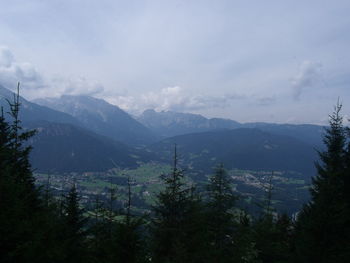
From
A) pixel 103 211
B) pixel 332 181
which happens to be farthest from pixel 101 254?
pixel 332 181

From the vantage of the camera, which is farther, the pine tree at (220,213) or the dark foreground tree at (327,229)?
the pine tree at (220,213)

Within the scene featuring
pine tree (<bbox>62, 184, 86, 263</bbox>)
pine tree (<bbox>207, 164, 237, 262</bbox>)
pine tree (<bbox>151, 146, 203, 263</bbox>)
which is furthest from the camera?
pine tree (<bbox>207, 164, 237, 262</bbox>)

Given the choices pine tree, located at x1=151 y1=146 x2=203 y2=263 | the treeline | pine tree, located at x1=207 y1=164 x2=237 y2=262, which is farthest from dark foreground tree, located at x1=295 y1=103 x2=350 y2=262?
pine tree, located at x1=151 y1=146 x2=203 y2=263

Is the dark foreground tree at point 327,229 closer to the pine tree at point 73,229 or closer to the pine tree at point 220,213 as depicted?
the pine tree at point 220,213

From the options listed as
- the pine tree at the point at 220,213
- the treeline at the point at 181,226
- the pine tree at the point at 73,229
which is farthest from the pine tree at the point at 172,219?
the pine tree at the point at 73,229

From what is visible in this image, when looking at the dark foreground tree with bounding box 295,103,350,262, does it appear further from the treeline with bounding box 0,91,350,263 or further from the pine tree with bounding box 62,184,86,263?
the pine tree with bounding box 62,184,86,263

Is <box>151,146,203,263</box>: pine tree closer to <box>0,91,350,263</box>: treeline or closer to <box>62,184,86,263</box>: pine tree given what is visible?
<box>0,91,350,263</box>: treeline

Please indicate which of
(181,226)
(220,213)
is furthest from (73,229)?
(220,213)

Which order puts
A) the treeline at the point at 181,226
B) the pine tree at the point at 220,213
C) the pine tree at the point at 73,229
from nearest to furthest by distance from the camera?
the treeline at the point at 181,226 < the pine tree at the point at 73,229 < the pine tree at the point at 220,213

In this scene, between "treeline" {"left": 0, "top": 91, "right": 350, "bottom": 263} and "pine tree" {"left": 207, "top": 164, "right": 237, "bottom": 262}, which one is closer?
"treeline" {"left": 0, "top": 91, "right": 350, "bottom": 263}

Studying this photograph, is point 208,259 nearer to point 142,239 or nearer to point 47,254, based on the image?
point 142,239

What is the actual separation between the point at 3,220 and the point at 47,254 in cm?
229

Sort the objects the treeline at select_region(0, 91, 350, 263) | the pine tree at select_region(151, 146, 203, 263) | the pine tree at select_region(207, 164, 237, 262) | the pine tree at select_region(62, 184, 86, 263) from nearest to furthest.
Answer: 1. the treeline at select_region(0, 91, 350, 263)
2. the pine tree at select_region(151, 146, 203, 263)
3. the pine tree at select_region(62, 184, 86, 263)
4. the pine tree at select_region(207, 164, 237, 262)

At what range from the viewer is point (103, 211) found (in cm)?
2333
